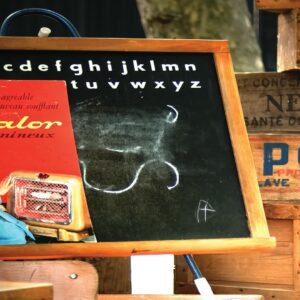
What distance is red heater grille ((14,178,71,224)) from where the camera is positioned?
360 centimetres

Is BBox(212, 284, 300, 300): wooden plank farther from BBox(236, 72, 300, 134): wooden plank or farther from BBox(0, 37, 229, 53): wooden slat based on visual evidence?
BBox(0, 37, 229, 53): wooden slat

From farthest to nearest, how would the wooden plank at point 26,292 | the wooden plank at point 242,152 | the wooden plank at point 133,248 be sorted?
the wooden plank at point 242,152
the wooden plank at point 133,248
the wooden plank at point 26,292

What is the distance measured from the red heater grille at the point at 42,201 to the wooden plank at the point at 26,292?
2.31ft

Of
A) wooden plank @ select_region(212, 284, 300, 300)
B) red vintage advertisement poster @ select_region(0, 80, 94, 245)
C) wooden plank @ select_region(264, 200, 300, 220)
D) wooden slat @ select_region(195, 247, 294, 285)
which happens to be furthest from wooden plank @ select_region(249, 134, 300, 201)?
red vintage advertisement poster @ select_region(0, 80, 94, 245)

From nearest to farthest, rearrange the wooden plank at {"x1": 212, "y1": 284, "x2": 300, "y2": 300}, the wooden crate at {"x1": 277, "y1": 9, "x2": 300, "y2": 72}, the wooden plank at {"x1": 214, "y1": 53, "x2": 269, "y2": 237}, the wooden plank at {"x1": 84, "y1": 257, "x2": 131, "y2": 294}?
the wooden plank at {"x1": 214, "y1": 53, "x2": 269, "y2": 237}, the wooden plank at {"x1": 84, "y1": 257, "x2": 131, "y2": 294}, the wooden plank at {"x1": 212, "y1": 284, "x2": 300, "y2": 300}, the wooden crate at {"x1": 277, "y1": 9, "x2": 300, "y2": 72}

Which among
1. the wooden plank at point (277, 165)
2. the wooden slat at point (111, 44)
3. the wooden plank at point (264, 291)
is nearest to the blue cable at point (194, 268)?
the wooden slat at point (111, 44)

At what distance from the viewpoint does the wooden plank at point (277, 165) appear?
4.93m

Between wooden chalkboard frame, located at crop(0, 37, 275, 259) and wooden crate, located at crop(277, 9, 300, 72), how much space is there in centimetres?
137

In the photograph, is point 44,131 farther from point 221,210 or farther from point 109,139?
point 221,210

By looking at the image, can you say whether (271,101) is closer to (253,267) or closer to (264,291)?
(253,267)

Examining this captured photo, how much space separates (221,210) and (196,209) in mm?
87

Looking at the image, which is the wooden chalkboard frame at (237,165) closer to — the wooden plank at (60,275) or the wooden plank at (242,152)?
the wooden plank at (242,152)

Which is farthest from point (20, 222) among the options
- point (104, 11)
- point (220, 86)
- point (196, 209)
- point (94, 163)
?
point (104, 11)

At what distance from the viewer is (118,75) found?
12.7 feet
